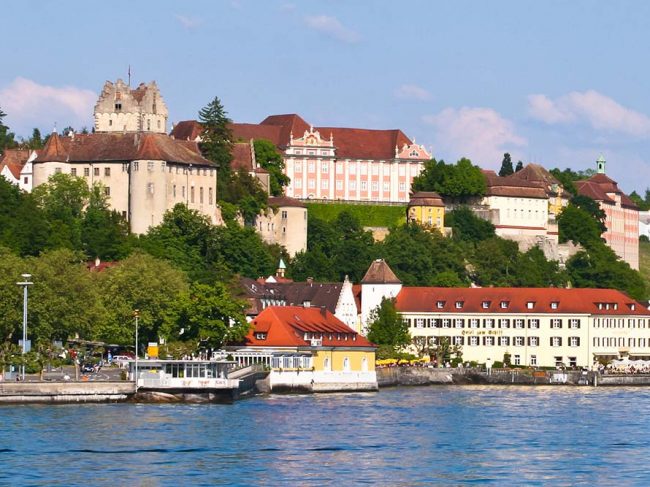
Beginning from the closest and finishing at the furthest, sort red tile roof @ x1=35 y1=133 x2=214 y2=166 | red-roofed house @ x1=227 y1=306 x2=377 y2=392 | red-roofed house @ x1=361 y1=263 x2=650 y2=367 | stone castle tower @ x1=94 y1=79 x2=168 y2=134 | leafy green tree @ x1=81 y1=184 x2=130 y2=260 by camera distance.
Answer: red-roofed house @ x1=227 y1=306 x2=377 y2=392 → leafy green tree @ x1=81 y1=184 x2=130 y2=260 → red-roofed house @ x1=361 y1=263 x2=650 y2=367 → red tile roof @ x1=35 y1=133 x2=214 y2=166 → stone castle tower @ x1=94 y1=79 x2=168 y2=134

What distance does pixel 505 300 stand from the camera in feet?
437

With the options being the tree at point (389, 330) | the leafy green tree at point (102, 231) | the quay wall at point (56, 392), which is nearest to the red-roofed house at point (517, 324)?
the tree at point (389, 330)

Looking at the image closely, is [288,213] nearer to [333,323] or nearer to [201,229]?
[201,229]

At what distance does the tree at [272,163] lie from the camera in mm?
154250

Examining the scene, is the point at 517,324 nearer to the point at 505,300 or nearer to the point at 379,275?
the point at 505,300

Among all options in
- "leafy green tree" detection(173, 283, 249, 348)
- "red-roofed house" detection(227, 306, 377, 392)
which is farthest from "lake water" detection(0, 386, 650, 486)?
"red-roofed house" detection(227, 306, 377, 392)

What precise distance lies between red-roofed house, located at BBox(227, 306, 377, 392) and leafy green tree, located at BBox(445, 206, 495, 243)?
46.0 m

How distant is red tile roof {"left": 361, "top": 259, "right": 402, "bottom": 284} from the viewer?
133m

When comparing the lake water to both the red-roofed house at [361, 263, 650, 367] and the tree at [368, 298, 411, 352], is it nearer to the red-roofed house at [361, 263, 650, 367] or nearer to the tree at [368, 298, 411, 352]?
the tree at [368, 298, 411, 352]

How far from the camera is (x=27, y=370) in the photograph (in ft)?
297

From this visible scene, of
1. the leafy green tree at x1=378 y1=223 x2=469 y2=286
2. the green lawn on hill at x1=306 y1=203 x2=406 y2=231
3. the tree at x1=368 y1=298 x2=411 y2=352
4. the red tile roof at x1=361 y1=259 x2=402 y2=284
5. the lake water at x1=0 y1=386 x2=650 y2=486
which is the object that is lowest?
the lake water at x1=0 y1=386 x2=650 y2=486

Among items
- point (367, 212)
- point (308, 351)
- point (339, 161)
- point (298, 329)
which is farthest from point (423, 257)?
point (308, 351)

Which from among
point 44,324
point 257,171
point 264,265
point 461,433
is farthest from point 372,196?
point 461,433

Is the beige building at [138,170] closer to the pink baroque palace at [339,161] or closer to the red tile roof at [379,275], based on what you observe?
the red tile roof at [379,275]
